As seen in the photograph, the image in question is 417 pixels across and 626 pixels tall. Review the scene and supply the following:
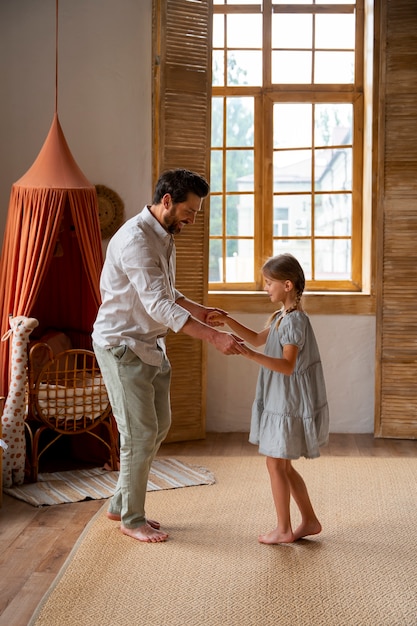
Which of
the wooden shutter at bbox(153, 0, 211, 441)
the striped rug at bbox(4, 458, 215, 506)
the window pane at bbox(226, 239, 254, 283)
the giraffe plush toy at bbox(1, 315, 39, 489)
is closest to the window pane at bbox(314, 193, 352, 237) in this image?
the window pane at bbox(226, 239, 254, 283)

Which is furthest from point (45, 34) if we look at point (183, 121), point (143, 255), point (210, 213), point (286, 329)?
point (286, 329)

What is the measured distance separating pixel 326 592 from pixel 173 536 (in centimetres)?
85

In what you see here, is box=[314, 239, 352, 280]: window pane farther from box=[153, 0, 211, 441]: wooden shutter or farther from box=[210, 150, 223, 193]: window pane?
box=[153, 0, 211, 441]: wooden shutter

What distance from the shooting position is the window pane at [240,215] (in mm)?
5910

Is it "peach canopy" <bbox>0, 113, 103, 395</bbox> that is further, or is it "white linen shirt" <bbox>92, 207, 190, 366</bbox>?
"peach canopy" <bbox>0, 113, 103, 395</bbox>

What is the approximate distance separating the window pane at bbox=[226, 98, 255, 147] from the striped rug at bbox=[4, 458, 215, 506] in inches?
90.2

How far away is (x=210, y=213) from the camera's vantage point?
5887mm

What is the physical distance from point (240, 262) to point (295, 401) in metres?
2.57

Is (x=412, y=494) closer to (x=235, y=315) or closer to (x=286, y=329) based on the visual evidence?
(x=286, y=329)

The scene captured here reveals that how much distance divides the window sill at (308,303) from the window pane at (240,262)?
0.22 meters

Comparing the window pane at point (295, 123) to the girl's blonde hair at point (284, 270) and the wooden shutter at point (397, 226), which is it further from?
the girl's blonde hair at point (284, 270)

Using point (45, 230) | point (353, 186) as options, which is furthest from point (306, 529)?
point (353, 186)

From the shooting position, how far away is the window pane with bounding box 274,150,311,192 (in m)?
5.86

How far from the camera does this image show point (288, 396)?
11.3ft
